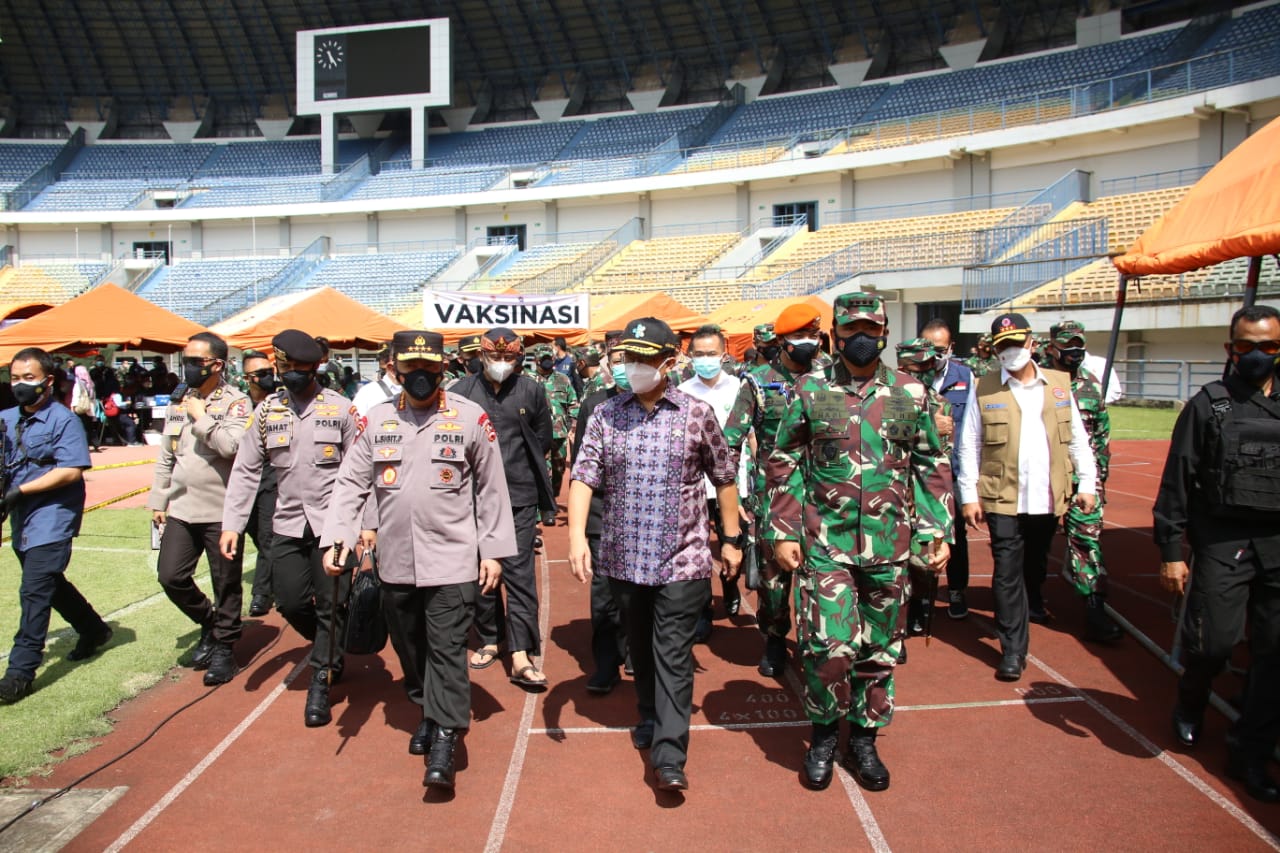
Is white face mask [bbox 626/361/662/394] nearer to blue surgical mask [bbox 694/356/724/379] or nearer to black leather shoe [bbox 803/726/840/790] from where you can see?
black leather shoe [bbox 803/726/840/790]

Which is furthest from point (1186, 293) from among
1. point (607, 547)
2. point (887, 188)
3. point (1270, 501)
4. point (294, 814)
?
point (294, 814)

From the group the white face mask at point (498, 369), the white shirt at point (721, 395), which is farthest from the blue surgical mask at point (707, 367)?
the white face mask at point (498, 369)

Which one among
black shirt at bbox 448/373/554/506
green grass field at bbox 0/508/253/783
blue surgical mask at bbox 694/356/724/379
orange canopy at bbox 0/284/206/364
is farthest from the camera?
orange canopy at bbox 0/284/206/364

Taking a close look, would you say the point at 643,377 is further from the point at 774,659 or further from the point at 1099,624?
the point at 1099,624

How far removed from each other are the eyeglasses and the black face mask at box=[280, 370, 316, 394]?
4801 millimetres

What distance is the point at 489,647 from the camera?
19.5ft

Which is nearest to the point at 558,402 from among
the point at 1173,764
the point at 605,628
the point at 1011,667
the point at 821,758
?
the point at 605,628

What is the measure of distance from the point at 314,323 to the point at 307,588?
29.3 feet

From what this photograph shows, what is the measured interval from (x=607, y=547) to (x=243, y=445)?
2.51m

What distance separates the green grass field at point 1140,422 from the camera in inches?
673

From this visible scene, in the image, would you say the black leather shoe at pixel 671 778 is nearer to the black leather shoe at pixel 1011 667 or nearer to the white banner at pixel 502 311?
the black leather shoe at pixel 1011 667

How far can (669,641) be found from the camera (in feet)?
13.3

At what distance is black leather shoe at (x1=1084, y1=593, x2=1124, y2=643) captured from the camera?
5.86 m

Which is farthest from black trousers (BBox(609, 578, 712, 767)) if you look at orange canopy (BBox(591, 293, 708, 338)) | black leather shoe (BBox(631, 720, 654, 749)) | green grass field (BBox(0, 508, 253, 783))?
orange canopy (BBox(591, 293, 708, 338))
